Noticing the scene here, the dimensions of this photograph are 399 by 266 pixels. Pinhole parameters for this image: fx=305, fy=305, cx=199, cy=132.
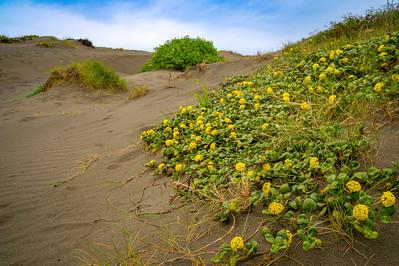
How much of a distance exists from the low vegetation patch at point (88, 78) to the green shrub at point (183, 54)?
2558mm

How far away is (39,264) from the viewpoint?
2.32 meters

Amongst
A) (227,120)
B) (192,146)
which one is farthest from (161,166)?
(227,120)

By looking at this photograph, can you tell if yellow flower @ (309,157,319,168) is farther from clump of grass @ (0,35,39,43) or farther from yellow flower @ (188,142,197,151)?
clump of grass @ (0,35,39,43)

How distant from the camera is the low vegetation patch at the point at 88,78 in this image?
9.10m

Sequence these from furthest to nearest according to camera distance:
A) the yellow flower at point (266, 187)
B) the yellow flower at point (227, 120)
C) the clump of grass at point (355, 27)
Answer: the clump of grass at point (355, 27)
the yellow flower at point (227, 120)
the yellow flower at point (266, 187)

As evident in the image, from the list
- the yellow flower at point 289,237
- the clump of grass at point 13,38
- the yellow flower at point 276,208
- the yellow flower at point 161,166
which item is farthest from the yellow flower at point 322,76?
the clump of grass at point 13,38

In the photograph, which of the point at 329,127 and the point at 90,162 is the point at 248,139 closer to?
the point at 329,127

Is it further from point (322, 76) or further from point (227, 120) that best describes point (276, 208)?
point (322, 76)

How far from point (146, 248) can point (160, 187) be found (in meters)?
0.86

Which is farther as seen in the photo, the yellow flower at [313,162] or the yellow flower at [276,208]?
the yellow flower at [313,162]

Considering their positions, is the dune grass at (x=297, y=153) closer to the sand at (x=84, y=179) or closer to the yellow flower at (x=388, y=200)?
the yellow flower at (x=388, y=200)

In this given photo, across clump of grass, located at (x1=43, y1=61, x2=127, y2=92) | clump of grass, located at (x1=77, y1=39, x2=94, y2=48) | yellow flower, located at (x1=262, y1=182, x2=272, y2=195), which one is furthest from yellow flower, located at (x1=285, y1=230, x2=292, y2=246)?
clump of grass, located at (x1=77, y1=39, x2=94, y2=48)

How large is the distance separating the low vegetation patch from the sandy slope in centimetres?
40

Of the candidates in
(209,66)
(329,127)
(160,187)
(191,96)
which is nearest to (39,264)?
(160,187)
